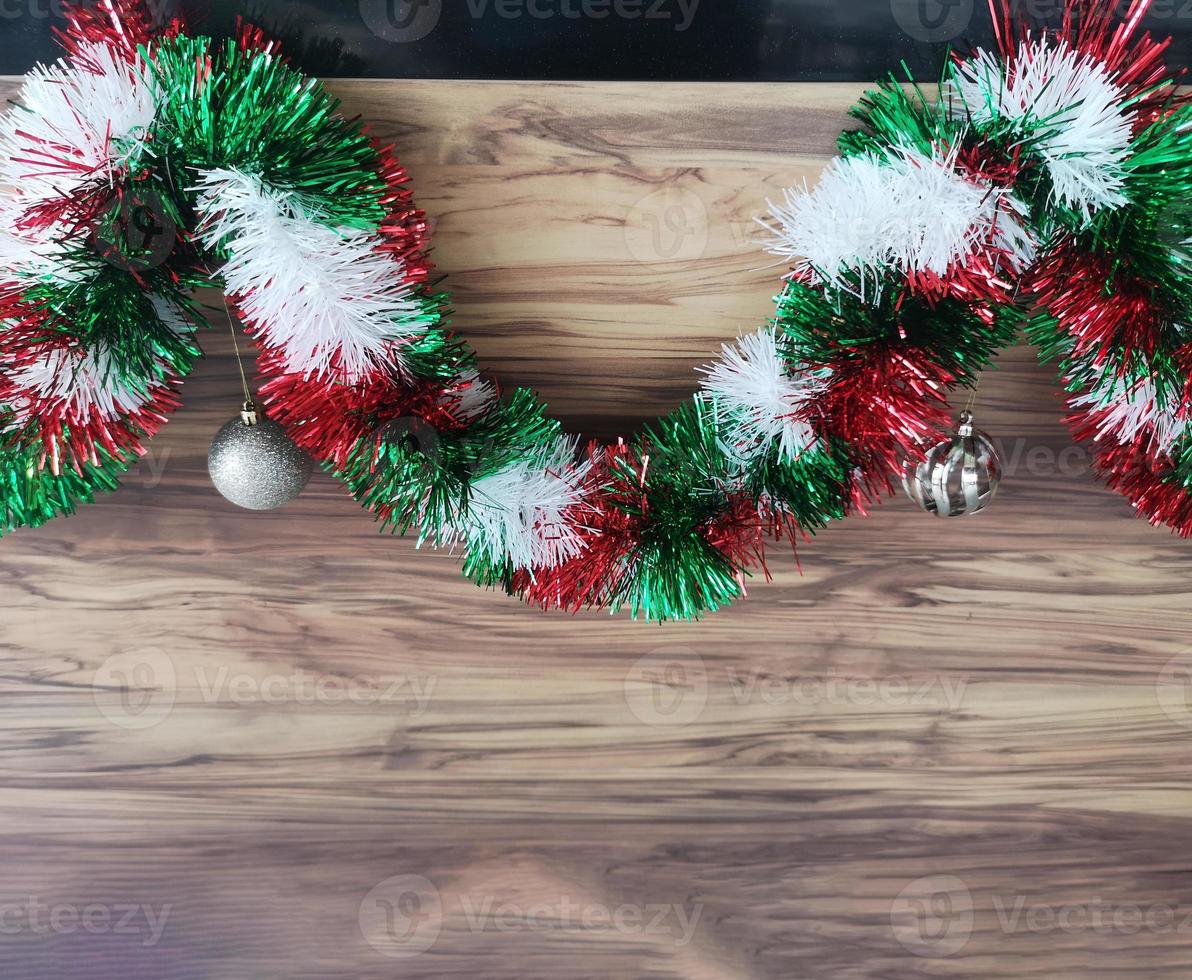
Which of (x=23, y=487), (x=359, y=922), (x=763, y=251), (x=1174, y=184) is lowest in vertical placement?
(x=359, y=922)

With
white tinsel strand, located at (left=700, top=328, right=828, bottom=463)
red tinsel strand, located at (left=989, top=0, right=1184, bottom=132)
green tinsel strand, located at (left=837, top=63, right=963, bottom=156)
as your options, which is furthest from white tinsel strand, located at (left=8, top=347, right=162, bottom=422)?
red tinsel strand, located at (left=989, top=0, right=1184, bottom=132)

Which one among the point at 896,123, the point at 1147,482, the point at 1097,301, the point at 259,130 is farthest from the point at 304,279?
the point at 1147,482

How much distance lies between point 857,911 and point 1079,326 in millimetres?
667

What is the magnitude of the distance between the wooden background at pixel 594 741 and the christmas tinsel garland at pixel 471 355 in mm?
140

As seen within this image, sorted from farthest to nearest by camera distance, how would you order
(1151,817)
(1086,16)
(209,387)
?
(1151,817), (209,387), (1086,16)

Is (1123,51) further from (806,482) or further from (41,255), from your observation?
(41,255)

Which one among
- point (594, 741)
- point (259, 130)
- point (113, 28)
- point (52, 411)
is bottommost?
point (594, 741)

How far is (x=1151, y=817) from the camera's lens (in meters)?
0.92

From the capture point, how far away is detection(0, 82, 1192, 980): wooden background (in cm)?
85

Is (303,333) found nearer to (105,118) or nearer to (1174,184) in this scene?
(105,118)

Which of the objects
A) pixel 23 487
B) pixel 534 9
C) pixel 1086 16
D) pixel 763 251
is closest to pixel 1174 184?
pixel 1086 16

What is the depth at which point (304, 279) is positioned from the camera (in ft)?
1.99

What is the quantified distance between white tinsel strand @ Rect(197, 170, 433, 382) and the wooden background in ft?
0.57

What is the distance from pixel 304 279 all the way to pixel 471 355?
0.48 feet
